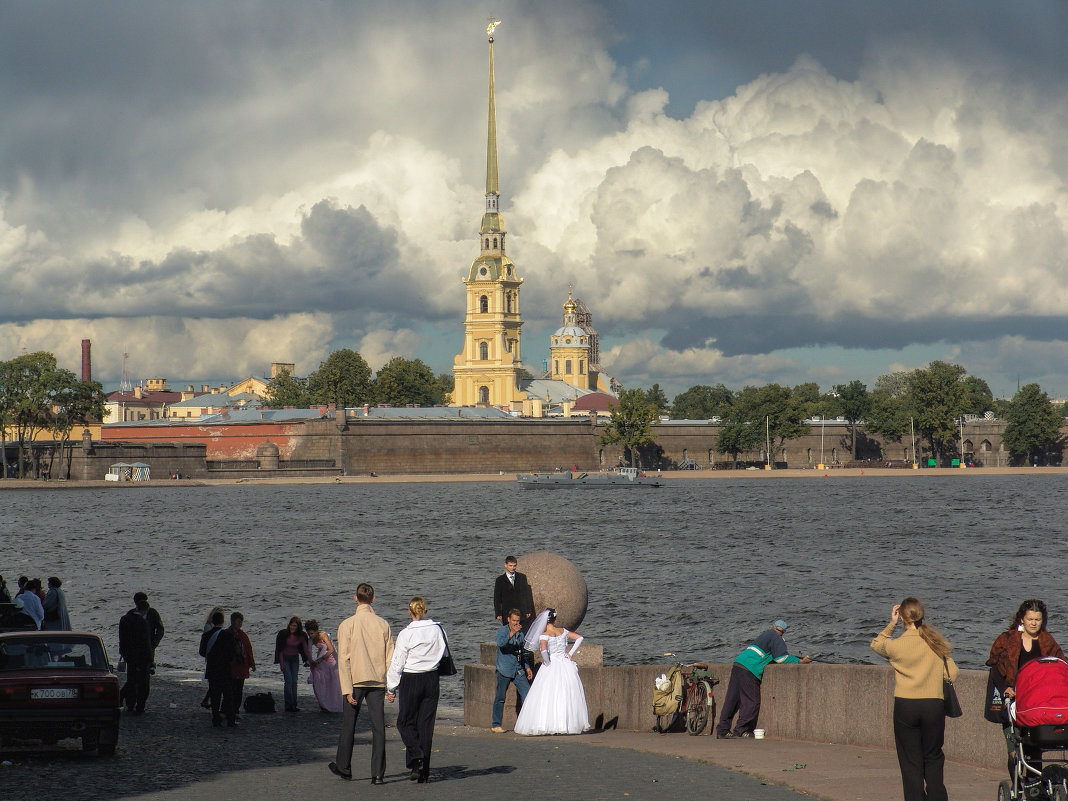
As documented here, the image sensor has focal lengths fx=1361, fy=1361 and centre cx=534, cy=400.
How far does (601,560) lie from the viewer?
5188cm

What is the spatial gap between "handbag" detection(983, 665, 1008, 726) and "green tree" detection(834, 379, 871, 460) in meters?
154

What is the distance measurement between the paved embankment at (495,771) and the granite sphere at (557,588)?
5.58ft

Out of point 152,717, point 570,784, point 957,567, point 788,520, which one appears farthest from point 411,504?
point 570,784

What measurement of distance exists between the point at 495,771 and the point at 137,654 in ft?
21.0

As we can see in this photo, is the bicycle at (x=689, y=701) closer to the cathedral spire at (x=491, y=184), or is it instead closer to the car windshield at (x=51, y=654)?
the car windshield at (x=51, y=654)

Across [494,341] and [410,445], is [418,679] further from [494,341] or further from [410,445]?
[494,341]

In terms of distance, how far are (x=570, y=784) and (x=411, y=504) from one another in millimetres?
82044

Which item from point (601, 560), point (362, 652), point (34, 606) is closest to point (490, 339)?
point (601, 560)

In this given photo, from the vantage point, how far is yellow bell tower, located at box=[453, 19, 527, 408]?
159m

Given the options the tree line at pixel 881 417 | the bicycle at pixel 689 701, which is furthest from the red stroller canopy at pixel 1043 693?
the tree line at pixel 881 417

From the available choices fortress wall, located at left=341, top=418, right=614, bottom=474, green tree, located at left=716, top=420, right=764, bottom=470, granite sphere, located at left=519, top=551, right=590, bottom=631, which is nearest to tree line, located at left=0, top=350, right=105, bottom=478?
fortress wall, located at left=341, top=418, right=614, bottom=474

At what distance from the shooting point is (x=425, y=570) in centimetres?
4766

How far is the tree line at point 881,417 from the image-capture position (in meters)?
140

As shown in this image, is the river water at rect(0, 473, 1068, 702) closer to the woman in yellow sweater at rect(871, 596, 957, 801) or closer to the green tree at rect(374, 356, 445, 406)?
the woman in yellow sweater at rect(871, 596, 957, 801)
